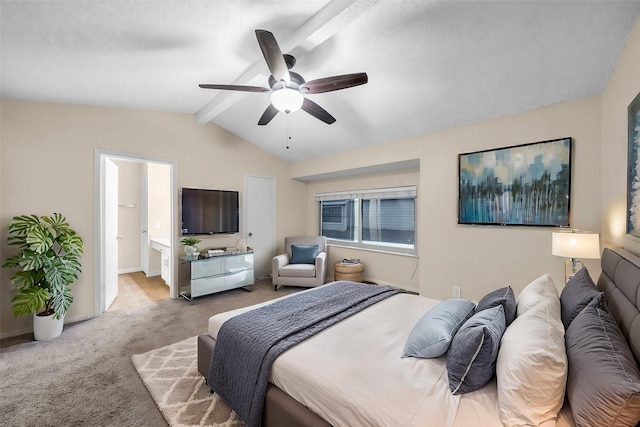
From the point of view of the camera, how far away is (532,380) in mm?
958

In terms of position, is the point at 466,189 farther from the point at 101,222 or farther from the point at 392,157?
the point at 101,222

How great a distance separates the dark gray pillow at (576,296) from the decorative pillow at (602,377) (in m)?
0.25

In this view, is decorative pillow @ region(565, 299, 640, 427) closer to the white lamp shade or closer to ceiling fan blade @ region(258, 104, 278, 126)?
the white lamp shade

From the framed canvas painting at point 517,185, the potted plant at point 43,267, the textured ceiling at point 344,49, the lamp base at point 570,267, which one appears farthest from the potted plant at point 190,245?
the lamp base at point 570,267

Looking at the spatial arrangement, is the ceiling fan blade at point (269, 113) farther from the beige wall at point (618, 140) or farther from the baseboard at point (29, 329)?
the baseboard at point (29, 329)

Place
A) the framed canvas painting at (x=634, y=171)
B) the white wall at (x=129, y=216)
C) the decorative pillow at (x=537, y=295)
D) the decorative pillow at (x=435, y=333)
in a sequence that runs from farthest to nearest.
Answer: the white wall at (x=129, y=216), the framed canvas painting at (x=634, y=171), the decorative pillow at (x=537, y=295), the decorative pillow at (x=435, y=333)

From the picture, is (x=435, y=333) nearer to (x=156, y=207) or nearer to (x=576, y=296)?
(x=576, y=296)

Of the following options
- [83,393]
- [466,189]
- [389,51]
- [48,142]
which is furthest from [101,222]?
[466,189]

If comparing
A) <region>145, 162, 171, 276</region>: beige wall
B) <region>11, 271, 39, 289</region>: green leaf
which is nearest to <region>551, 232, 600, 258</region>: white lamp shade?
<region>11, 271, 39, 289</region>: green leaf

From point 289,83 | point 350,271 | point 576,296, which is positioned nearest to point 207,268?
point 350,271

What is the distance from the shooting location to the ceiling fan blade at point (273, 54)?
165 centimetres

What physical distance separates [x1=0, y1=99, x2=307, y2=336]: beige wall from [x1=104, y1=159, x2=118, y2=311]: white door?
0.66ft

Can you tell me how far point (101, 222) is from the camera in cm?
334

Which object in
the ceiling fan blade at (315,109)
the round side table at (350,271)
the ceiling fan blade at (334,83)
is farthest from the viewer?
the round side table at (350,271)
